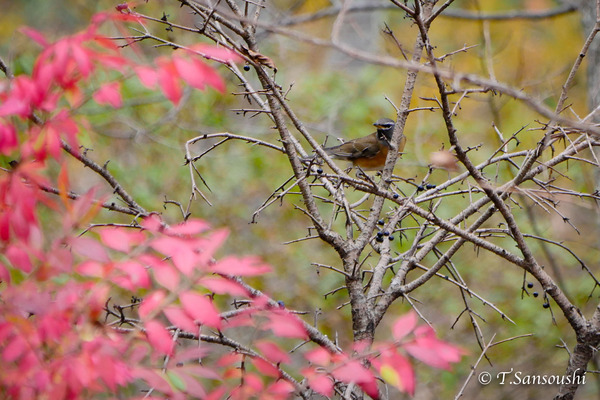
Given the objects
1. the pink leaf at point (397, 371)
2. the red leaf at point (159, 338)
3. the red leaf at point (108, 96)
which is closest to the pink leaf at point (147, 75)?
the red leaf at point (108, 96)

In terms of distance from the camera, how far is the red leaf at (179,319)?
5.11 feet

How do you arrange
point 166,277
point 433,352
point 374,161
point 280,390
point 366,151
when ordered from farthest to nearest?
point 374,161 → point 366,151 → point 280,390 → point 433,352 → point 166,277

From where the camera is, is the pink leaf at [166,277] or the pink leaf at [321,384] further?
the pink leaf at [321,384]

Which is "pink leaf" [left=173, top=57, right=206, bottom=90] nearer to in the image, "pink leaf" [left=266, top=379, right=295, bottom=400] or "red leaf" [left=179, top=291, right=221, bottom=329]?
"red leaf" [left=179, top=291, right=221, bottom=329]

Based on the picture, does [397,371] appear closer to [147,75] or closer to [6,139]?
[147,75]

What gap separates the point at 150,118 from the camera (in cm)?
690

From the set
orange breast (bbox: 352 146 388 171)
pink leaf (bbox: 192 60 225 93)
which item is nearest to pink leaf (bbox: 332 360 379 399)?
pink leaf (bbox: 192 60 225 93)

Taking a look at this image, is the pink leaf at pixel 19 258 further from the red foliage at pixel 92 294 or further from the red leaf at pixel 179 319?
the red leaf at pixel 179 319

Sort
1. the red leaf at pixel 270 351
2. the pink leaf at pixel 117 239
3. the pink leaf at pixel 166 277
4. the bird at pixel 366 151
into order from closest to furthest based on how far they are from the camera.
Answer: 1. the pink leaf at pixel 166 277
2. the pink leaf at pixel 117 239
3. the red leaf at pixel 270 351
4. the bird at pixel 366 151

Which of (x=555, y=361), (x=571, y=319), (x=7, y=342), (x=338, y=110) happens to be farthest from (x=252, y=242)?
(x=7, y=342)

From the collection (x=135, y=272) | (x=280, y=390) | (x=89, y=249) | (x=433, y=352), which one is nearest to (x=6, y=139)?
(x=89, y=249)

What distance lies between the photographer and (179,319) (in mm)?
1591

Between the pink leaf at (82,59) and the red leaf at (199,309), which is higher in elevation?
the pink leaf at (82,59)

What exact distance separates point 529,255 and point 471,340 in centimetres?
428
